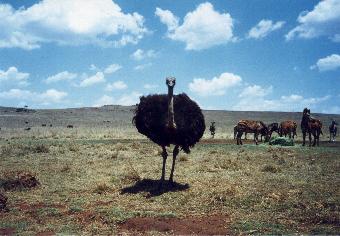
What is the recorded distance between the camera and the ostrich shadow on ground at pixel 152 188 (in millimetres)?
13052

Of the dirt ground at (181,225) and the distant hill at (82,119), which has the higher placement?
the distant hill at (82,119)

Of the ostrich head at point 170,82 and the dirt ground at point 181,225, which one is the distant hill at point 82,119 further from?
the dirt ground at point 181,225

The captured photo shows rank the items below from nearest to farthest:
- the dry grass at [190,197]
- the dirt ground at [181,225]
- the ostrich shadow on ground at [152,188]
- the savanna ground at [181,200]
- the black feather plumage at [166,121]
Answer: the dirt ground at [181,225], the savanna ground at [181,200], the dry grass at [190,197], the ostrich shadow on ground at [152,188], the black feather plumage at [166,121]

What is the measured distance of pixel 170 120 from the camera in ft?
43.7

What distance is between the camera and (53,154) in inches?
962

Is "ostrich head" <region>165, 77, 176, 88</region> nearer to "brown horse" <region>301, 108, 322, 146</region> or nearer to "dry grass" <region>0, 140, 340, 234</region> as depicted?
"dry grass" <region>0, 140, 340, 234</region>

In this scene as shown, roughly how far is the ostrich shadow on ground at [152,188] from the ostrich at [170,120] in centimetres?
23

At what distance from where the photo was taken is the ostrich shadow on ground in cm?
1305

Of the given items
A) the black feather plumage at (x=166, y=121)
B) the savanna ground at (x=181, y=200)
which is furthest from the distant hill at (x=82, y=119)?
the black feather plumage at (x=166, y=121)

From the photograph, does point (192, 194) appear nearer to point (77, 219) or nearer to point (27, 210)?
point (77, 219)

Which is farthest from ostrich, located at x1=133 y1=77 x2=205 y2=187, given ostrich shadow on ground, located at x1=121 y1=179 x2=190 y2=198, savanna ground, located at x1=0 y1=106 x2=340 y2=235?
savanna ground, located at x1=0 y1=106 x2=340 y2=235

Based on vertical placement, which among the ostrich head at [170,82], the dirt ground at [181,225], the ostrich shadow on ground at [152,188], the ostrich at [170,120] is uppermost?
the ostrich head at [170,82]

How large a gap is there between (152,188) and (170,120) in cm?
230

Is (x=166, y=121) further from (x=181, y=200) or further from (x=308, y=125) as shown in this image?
(x=308, y=125)
